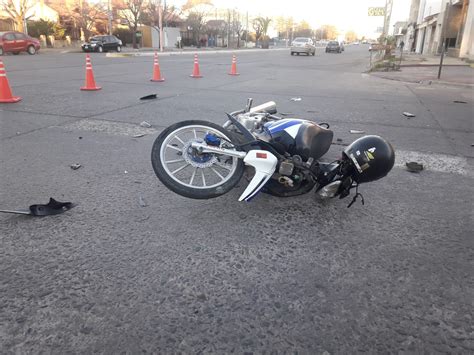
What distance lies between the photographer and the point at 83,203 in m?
3.67

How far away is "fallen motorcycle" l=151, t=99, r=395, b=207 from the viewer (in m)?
3.41

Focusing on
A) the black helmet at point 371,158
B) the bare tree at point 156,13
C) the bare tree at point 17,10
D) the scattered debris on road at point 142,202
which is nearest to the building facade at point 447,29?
the black helmet at point 371,158

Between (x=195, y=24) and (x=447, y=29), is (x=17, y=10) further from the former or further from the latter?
(x=447, y=29)

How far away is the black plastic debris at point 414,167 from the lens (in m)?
4.91

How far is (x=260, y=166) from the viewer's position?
11.1ft

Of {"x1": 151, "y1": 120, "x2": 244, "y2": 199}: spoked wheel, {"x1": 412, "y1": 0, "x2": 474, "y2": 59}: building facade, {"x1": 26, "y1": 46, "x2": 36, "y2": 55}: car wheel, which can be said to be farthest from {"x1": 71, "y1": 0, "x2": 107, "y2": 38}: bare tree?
{"x1": 151, "y1": 120, "x2": 244, "y2": 199}: spoked wheel

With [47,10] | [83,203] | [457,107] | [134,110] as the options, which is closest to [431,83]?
[457,107]

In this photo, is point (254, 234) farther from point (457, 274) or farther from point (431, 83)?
point (431, 83)

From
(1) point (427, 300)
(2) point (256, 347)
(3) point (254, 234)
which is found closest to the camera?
(2) point (256, 347)

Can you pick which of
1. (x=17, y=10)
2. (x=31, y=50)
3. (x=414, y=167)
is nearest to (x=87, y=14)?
(x=17, y=10)

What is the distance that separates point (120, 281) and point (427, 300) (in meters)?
1.94

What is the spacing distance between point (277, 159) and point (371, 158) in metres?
0.80

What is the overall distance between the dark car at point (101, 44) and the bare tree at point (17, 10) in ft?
31.6

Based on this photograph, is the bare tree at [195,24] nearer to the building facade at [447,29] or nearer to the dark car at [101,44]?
the dark car at [101,44]
